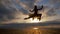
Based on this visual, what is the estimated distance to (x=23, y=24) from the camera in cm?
538

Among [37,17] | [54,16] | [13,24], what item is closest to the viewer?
[37,17]

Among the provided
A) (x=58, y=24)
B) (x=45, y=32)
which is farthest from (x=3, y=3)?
(x=58, y=24)

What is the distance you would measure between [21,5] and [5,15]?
0.83m

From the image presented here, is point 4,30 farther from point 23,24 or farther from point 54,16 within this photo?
point 54,16

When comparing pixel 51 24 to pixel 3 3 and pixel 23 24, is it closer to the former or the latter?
pixel 23 24

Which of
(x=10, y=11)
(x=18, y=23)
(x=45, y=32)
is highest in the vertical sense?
(x=10, y=11)

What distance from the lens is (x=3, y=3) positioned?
4.94 metres

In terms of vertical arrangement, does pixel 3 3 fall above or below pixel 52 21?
above

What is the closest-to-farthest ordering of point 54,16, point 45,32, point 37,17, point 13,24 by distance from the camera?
point 37,17, point 45,32, point 54,16, point 13,24

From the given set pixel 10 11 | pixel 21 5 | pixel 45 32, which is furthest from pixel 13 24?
pixel 45 32

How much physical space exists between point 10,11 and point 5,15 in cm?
33

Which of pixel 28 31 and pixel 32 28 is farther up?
pixel 32 28

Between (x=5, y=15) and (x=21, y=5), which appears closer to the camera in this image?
(x=21, y=5)

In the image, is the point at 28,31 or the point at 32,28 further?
the point at 32,28
